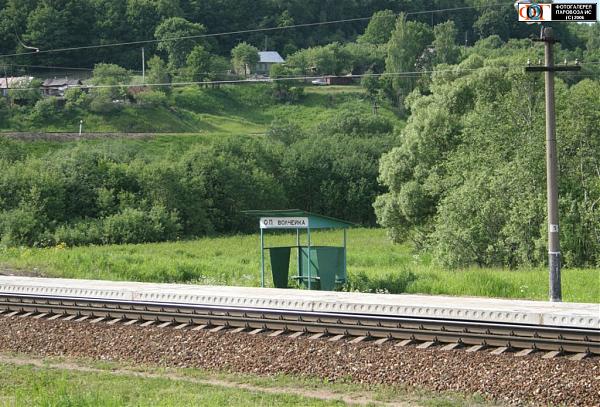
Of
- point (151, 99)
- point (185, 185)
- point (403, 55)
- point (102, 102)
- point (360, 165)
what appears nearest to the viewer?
point (185, 185)

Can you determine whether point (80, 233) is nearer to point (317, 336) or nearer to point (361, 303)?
point (361, 303)

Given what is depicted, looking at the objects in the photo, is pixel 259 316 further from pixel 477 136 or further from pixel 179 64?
pixel 179 64

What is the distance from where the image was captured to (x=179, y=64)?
159 meters

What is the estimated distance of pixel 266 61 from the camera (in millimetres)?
179625

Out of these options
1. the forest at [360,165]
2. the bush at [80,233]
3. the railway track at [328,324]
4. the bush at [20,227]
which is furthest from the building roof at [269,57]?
the railway track at [328,324]

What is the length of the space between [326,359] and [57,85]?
12312 centimetres

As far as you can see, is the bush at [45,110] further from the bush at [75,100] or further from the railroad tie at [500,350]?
the railroad tie at [500,350]

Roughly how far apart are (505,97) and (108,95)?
3147 inches

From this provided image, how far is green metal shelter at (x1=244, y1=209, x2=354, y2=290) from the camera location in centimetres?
2716

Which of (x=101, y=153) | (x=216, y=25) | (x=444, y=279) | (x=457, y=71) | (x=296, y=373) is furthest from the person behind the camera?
(x=216, y=25)

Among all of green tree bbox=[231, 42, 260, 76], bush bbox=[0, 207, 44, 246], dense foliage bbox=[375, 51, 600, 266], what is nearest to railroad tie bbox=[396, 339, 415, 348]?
dense foliage bbox=[375, 51, 600, 266]

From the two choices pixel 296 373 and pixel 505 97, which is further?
pixel 505 97

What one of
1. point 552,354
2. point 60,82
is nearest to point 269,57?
point 60,82

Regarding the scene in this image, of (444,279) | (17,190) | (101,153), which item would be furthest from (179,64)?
(444,279)
